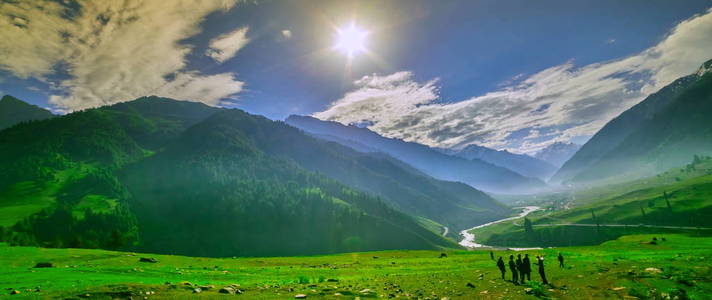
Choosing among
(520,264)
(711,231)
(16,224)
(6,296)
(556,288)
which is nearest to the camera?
(6,296)

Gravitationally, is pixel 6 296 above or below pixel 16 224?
below

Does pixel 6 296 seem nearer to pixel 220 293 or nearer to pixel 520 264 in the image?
pixel 220 293

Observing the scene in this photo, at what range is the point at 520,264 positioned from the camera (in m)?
29.3

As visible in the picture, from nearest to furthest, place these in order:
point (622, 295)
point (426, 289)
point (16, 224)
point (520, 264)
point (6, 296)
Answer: point (6, 296), point (622, 295), point (426, 289), point (520, 264), point (16, 224)

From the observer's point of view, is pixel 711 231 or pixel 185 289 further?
pixel 711 231

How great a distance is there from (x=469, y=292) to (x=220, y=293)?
1810cm

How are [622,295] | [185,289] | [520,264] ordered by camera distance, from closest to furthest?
[622,295] < [185,289] < [520,264]

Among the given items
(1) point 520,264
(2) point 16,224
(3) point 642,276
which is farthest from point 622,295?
(2) point 16,224

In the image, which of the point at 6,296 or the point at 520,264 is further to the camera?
the point at 520,264

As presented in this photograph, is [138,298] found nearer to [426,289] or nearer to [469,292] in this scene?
[426,289]

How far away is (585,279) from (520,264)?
4.89 meters

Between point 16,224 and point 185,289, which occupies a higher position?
point 16,224

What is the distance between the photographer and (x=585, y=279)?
1077 inches

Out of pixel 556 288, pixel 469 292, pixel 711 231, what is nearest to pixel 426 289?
pixel 469 292
